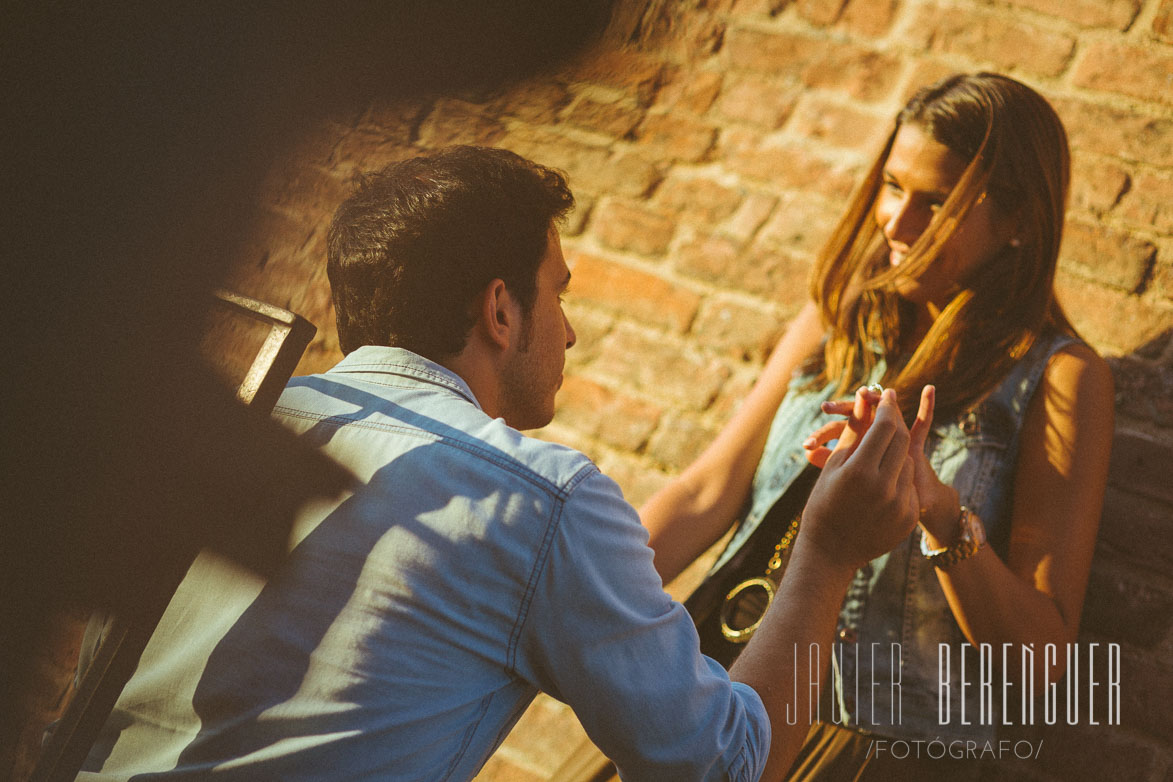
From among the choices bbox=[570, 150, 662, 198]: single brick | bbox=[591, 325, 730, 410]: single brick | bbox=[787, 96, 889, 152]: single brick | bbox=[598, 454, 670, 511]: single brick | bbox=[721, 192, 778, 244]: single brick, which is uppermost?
bbox=[787, 96, 889, 152]: single brick

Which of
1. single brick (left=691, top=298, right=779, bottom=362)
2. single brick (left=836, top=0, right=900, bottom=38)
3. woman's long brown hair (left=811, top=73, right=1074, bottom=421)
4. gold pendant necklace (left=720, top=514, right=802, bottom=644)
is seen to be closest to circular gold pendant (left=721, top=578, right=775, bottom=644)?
gold pendant necklace (left=720, top=514, right=802, bottom=644)

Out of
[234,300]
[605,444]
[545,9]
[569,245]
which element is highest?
[545,9]

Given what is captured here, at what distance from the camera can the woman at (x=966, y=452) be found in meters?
1.16

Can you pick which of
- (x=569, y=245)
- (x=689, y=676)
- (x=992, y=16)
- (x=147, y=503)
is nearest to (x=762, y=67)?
(x=992, y=16)

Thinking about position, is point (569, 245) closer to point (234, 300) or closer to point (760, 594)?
point (760, 594)

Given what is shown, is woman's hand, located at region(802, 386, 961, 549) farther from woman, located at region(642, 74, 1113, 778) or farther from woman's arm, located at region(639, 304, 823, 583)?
woman's arm, located at region(639, 304, 823, 583)

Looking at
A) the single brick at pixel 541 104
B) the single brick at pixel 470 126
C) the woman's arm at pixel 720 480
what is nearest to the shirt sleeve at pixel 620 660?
the woman's arm at pixel 720 480

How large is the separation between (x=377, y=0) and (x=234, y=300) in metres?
0.10

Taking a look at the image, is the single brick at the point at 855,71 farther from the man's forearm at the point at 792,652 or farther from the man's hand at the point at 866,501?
the man's forearm at the point at 792,652

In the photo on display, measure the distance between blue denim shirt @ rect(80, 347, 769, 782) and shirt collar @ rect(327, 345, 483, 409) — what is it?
100 millimetres

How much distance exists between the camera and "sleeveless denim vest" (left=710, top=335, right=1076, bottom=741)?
120 cm

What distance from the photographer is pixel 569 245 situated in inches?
67.7

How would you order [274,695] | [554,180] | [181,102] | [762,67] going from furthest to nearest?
[762,67] → [554,180] → [274,695] → [181,102]

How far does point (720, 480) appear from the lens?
1419 mm
